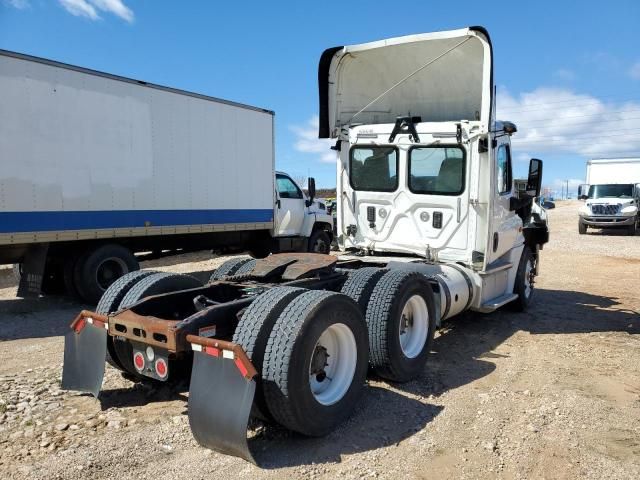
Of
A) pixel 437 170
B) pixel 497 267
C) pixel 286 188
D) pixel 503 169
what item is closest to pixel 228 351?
pixel 437 170

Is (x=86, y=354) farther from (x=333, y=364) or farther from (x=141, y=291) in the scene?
(x=333, y=364)

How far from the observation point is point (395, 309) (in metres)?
4.50

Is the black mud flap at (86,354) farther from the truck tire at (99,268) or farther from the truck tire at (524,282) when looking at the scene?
the truck tire at (524,282)

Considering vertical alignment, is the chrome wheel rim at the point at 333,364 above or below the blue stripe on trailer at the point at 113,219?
below

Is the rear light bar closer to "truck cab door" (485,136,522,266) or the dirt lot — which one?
the dirt lot

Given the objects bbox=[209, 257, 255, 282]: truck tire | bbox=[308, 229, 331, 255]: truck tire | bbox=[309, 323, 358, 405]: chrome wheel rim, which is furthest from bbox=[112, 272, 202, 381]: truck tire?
bbox=[308, 229, 331, 255]: truck tire

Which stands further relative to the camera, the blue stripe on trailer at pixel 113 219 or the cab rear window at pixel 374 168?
the blue stripe on trailer at pixel 113 219

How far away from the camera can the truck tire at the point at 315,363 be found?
3295 mm

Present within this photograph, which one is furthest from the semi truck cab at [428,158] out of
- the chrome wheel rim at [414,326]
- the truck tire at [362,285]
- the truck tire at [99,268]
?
the truck tire at [99,268]

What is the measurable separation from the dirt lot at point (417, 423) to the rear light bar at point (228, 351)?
2.05 ft

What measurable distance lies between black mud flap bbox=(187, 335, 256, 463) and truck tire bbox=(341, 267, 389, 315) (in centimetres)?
160

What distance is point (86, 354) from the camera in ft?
13.4

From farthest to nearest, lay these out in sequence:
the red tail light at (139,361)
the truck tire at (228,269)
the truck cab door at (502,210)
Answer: the truck cab door at (502,210) → the truck tire at (228,269) → the red tail light at (139,361)

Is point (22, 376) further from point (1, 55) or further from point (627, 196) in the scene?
point (627, 196)
